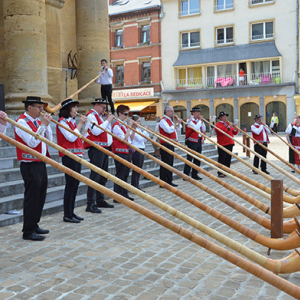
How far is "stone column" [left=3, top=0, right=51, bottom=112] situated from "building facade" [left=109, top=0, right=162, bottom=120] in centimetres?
2517

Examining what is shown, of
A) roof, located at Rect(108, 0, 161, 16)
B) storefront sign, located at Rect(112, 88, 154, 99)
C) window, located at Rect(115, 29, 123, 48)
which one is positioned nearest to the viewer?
→ storefront sign, located at Rect(112, 88, 154, 99)

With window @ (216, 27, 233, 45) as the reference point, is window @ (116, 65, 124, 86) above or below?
below

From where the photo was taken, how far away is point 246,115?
3359 cm

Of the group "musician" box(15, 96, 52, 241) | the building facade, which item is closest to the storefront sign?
the building facade

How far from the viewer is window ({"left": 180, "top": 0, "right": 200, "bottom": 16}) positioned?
3431 centimetres

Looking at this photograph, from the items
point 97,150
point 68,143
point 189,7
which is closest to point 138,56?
point 189,7

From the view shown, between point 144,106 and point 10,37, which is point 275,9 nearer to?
point 144,106

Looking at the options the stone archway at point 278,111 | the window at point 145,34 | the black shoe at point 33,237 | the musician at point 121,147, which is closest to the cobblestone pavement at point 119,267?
the black shoe at point 33,237

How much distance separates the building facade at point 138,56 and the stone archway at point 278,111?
9.53m

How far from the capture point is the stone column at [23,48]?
9852 millimetres

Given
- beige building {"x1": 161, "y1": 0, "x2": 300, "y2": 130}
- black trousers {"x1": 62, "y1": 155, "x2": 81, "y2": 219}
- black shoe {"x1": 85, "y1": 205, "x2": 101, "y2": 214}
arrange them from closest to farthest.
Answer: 1. black trousers {"x1": 62, "y1": 155, "x2": 81, "y2": 219}
2. black shoe {"x1": 85, "y1": 205, "x2": 101, "y2": 214}
3. beige building {"x1": 161, "y1": 0, "x2": 300, "y2": 130}

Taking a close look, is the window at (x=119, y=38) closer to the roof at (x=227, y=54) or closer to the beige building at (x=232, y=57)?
the beige building at (x=232, y=57)

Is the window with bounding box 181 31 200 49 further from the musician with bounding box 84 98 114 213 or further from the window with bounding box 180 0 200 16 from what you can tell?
the musician with bounding box 84 98 114 213

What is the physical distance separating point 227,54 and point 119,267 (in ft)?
102
